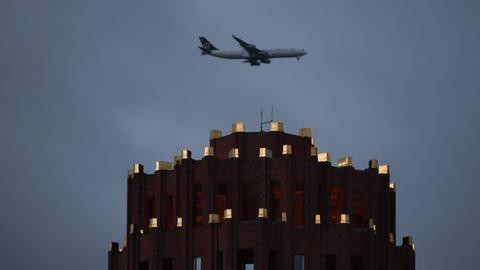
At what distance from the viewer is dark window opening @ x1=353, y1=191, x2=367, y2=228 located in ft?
360

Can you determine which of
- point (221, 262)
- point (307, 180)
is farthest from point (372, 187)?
point (221, 262)

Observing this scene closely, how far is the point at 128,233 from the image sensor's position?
111 meters

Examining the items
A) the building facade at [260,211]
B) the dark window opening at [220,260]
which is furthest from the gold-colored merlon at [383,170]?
the dark window opening at [220,260]

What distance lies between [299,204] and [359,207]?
5.33 meters

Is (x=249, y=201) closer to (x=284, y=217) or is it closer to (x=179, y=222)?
(x=284, y=217)

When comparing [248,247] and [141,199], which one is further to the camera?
[141,199]

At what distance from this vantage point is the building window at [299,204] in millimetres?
107188

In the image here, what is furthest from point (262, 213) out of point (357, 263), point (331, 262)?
point (357, 263)

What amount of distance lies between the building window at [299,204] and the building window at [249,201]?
3031 millimetres

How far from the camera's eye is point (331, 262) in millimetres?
106375

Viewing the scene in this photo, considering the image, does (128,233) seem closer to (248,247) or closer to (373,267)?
(248,247)

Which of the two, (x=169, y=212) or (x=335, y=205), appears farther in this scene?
(x=169, y=212)

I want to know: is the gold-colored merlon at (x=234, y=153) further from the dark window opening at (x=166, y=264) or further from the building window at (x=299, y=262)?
the dark window opening at (x=166, y=264)

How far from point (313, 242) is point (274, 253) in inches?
118
